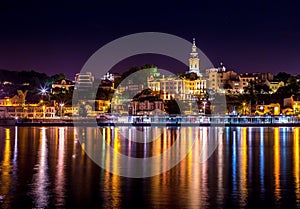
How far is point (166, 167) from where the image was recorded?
18.9m

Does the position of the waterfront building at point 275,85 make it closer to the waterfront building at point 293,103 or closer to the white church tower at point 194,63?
the waterfront building at point 293,103

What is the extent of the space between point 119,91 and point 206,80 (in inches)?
1066

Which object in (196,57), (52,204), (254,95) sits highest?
(196,57)

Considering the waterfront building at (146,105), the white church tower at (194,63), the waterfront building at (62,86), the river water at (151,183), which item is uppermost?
the white church tower at (194,63)

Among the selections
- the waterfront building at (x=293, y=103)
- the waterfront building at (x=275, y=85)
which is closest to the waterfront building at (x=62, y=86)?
the waterfront building at (x=275, y=85)

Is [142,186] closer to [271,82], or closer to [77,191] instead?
[77,191]

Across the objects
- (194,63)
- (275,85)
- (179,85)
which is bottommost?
(275,85)

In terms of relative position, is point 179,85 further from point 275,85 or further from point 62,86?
point 62,86

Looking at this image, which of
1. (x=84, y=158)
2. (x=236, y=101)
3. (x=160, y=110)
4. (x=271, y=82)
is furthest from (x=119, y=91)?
(x=84, y=158)

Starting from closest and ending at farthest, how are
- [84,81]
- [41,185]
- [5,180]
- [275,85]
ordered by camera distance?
1. [41,185]
2. [5,180]
3. [275,85]
4. [84,81]

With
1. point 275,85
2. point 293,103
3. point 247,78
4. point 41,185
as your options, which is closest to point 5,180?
point 41,185

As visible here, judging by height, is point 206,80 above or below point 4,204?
above

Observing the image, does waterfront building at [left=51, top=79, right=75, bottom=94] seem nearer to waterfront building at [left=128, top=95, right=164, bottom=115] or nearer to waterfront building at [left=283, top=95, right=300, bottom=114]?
waterfront building at [left=128, top=95, right=164, bottom=115]

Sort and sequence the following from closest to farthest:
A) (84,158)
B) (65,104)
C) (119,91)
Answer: (84,158) → (65,104) → (119,91)
